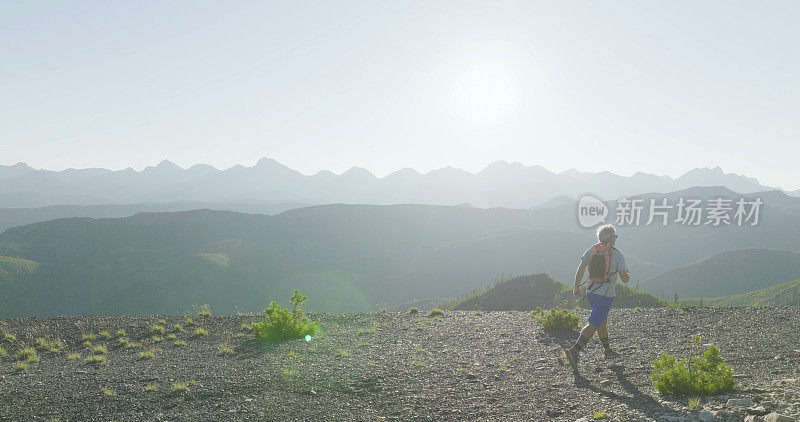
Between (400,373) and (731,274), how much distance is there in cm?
21195

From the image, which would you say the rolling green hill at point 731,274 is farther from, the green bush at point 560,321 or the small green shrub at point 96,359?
the small green shrub at point 96,359

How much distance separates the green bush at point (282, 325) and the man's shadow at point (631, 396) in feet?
27.8

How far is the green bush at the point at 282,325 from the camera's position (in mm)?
14016

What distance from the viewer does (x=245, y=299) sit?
6270 inches

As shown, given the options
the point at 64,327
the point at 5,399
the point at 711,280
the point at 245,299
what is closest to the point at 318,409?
the point at 5,399

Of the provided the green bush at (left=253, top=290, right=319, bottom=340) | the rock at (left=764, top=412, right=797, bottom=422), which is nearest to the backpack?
the rock at (left=764, top=412, right=797, bottom=422)

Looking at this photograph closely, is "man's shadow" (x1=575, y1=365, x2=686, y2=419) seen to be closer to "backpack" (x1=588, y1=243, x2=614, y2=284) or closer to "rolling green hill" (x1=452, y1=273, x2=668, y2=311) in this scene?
"backpack" (x1=588, y1=243, x2=614, y2=284)

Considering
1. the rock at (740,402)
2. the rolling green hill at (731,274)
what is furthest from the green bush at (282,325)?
the rolling green hill at (731,274)

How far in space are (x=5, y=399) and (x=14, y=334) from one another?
8285 millimetres

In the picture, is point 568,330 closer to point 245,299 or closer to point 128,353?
point 128,353

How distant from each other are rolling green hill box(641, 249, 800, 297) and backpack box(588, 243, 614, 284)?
177586 millimetres

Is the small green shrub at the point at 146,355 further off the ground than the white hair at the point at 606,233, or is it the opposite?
the white hair at the point at 606,233

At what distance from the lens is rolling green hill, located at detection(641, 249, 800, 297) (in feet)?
547

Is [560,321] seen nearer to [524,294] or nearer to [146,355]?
[146,355]
